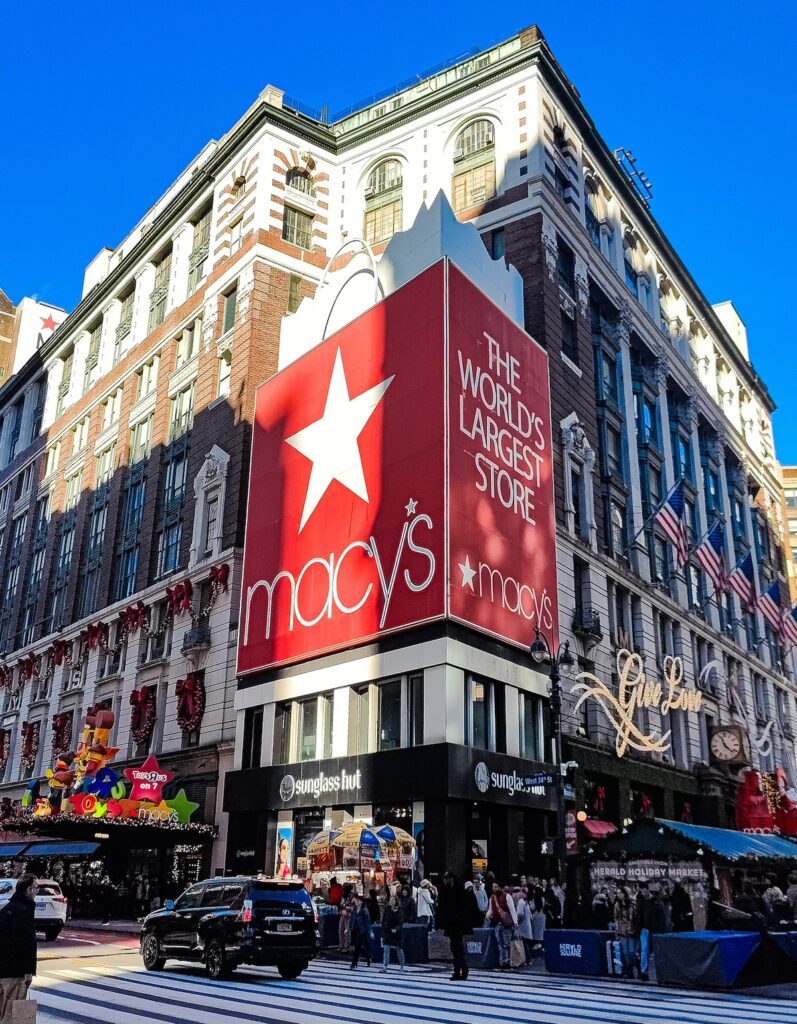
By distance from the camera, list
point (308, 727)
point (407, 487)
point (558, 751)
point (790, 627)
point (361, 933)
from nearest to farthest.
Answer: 1. point (361, 933)
2. point (558, 751)
3. point (407, 487)
4. point (308, 727)
5. point (790, 627)

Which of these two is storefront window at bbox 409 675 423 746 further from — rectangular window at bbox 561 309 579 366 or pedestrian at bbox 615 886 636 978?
rectangular window at bbox 561 309 579 366

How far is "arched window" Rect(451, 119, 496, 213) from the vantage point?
161 ft

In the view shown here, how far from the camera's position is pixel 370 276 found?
41.3 meters

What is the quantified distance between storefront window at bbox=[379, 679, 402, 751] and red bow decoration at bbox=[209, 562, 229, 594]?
1256cm

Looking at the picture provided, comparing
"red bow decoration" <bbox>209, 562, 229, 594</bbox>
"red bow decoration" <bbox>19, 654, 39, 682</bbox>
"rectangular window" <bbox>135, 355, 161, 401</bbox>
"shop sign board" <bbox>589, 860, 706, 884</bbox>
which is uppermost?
"rectangular window" <bbox>135, 355, 161, 401</bbox>

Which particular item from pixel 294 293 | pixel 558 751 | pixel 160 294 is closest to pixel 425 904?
pixel 558 751

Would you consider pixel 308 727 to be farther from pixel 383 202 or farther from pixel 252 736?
pixel 383 202

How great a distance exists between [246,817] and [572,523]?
1861cm

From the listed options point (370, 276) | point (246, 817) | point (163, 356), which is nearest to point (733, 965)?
point (246, 817)

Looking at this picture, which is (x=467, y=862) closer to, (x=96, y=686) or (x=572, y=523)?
(x=572, y=523)

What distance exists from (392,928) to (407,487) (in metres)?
15.8

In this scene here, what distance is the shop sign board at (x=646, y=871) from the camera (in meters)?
26.7

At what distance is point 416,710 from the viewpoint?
104ft

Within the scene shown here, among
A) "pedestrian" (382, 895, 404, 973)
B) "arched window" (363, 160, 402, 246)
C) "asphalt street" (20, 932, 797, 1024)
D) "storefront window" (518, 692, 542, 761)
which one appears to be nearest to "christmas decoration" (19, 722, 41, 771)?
"storefront window" (518, 692, 542, 761)
